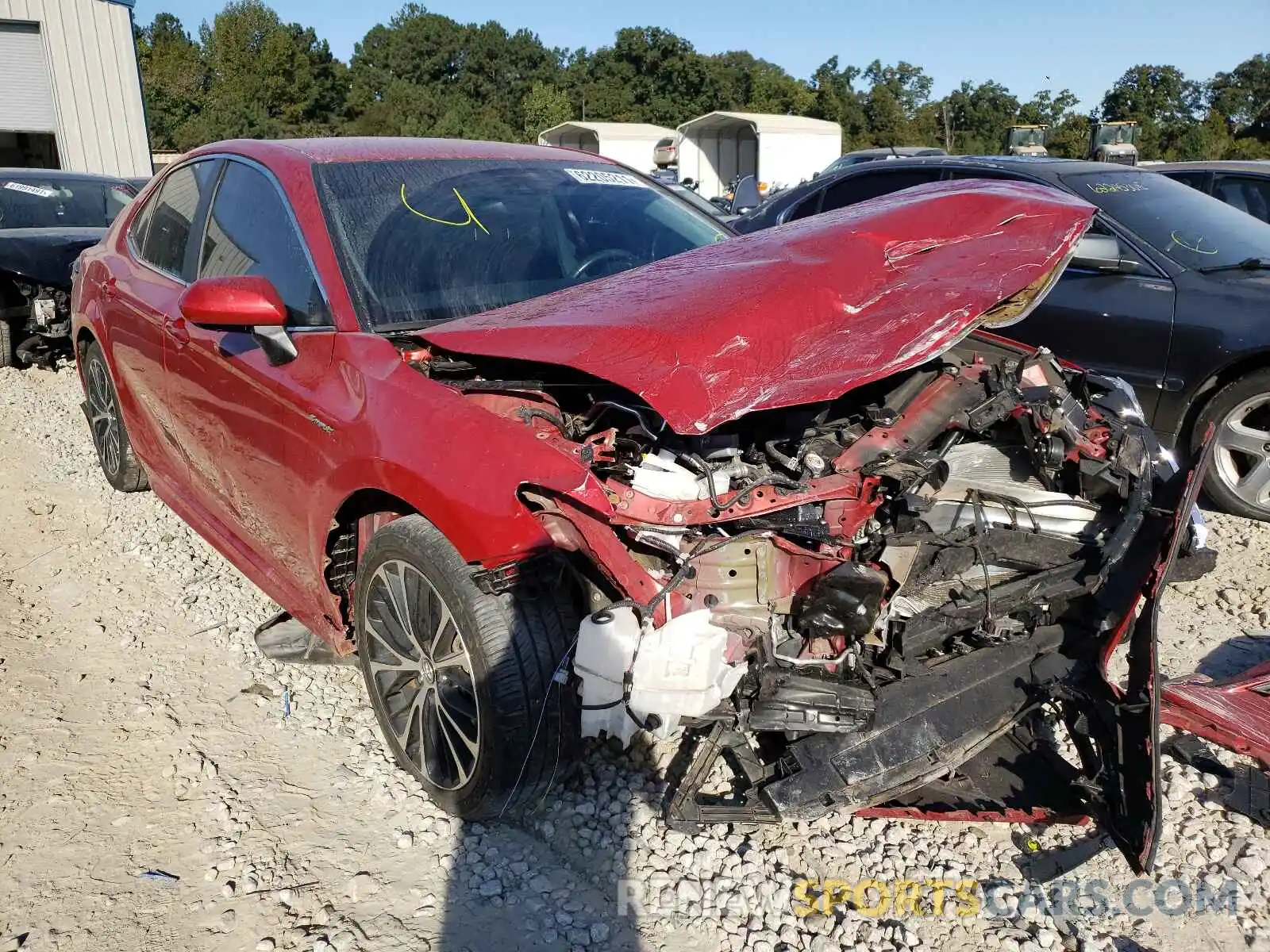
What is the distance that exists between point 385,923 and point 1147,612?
202 cm

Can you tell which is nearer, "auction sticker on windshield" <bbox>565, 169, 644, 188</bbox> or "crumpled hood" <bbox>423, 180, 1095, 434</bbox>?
"crumpled hood" <bbox>423, 180, 1095, 434</bbox>

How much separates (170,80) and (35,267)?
4825 cm

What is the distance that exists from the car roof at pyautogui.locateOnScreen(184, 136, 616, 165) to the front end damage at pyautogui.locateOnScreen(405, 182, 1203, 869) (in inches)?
41.2

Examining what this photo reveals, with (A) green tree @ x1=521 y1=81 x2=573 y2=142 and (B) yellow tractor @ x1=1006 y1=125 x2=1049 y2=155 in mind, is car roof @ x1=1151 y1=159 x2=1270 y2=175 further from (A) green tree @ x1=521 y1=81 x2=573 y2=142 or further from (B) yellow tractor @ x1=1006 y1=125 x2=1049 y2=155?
(A) green tree @ x1=521 y1=81 x2=573 y2=142

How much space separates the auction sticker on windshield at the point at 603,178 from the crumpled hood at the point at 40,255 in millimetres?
6249

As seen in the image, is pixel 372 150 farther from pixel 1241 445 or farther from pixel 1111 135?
pixel 1111 135

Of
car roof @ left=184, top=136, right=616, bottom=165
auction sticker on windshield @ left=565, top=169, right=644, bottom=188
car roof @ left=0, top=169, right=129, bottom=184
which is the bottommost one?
auction sticker on windshield @ left=565, top=169, right=644, bottom=188

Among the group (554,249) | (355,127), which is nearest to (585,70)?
(355,127)

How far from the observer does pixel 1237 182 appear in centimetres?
692

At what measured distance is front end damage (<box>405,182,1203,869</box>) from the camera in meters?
2.12

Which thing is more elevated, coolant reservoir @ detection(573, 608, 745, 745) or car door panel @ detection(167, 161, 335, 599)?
car door panel @ detection(167, 161, 335, 599)

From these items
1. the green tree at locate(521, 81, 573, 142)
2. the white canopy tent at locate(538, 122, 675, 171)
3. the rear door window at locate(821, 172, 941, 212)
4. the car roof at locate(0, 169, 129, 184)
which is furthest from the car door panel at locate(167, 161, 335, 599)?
the green tree at locate(521, 81, 573, 142)

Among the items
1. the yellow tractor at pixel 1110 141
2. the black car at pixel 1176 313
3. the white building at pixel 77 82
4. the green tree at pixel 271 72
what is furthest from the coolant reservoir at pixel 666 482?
the green tree at pixel 271 72

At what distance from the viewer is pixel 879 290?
2.46 m
